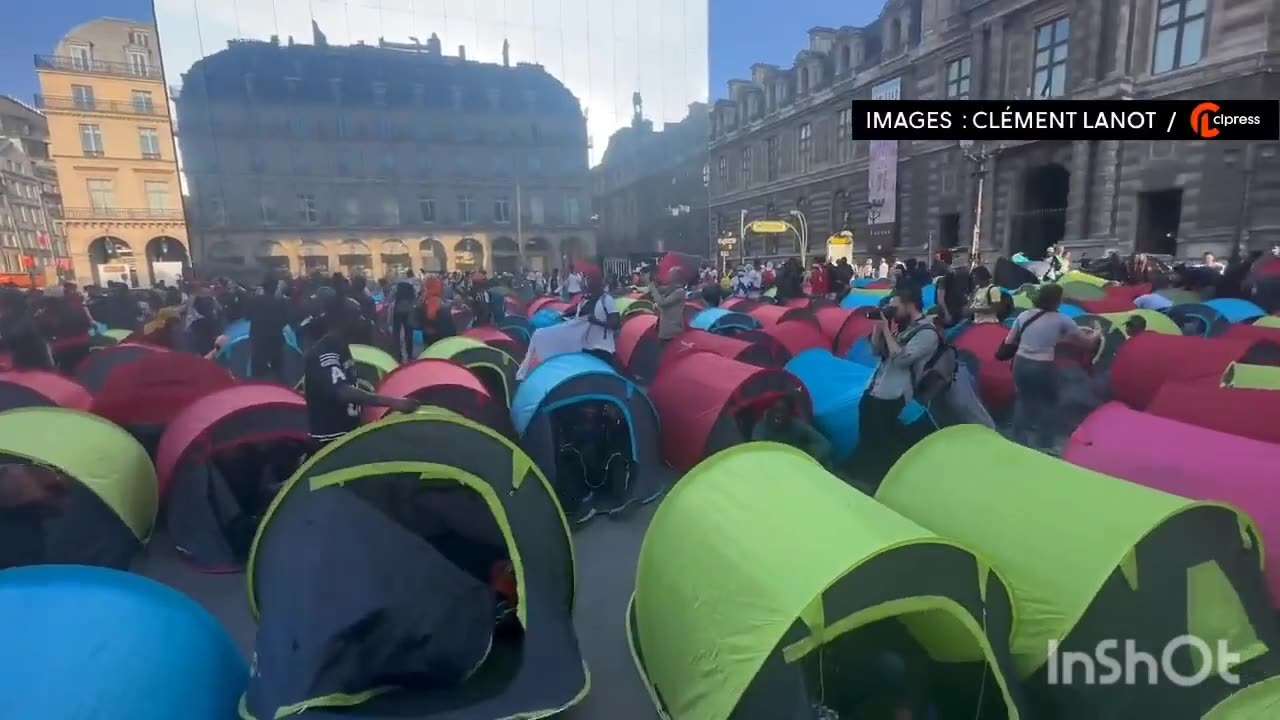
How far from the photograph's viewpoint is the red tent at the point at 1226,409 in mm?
4328

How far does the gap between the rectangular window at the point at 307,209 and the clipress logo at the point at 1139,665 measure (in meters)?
44.1

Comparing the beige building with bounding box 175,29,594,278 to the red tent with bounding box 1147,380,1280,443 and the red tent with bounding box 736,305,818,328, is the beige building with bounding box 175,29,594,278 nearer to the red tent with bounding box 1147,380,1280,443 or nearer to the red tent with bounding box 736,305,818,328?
the red tent with bounding box 736,305,818,328

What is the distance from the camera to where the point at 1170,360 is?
6.63 meters

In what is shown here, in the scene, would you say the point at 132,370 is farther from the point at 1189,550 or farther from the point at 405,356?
the point at 1189,550

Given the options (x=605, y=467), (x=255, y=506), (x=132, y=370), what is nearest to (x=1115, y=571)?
(x=605, y=467)

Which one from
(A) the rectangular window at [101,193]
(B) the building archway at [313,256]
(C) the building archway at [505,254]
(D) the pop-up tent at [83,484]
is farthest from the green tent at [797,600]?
(A) the rectangular window at [101,193]

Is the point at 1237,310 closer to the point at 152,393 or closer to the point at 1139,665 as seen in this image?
the point at 1139,665

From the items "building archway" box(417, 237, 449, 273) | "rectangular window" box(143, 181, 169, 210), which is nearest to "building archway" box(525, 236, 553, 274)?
"building archway" box(417, 237, 449, 273)

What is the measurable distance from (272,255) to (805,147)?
102ft

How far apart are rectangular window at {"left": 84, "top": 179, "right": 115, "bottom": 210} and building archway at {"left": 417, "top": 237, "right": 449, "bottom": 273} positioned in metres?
16.6

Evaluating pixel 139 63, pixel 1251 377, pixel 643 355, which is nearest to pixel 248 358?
pixel 643 355

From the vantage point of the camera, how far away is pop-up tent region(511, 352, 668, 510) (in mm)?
5836

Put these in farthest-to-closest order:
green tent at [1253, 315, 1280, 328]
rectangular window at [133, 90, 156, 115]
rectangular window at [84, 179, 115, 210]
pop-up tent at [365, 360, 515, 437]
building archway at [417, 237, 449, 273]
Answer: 1. building archway at [417, 237, 449, 273]
2. rectangular window at [133, 90, 156, 115]
3. rectangular window at [84, 179, 115, 210]
4. green tent at [1253, 315, 1280, 328]
5. pop-up tent at [365, 360, 515, 437]

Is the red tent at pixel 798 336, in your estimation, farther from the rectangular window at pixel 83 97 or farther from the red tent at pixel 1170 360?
the rectangular window at pixel 83 97
